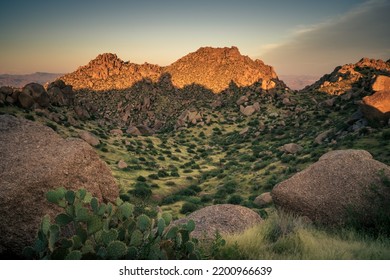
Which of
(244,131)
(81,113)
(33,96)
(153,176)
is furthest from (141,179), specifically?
(244,131)

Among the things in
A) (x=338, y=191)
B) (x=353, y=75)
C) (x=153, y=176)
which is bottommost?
(x=153, y=176)

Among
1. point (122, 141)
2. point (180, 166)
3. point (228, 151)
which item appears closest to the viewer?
point (180, 166)

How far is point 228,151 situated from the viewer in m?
45.6

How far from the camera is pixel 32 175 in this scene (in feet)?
18.1

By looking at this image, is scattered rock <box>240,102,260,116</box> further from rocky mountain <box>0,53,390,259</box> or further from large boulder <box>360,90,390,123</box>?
large boulder <box>360,90,390,123</box>

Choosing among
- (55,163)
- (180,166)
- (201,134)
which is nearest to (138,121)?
(201,134)

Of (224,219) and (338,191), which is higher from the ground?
(338,191)

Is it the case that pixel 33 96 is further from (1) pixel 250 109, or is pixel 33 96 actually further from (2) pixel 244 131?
(1) pixel 250 109

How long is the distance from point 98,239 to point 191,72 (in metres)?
85.0

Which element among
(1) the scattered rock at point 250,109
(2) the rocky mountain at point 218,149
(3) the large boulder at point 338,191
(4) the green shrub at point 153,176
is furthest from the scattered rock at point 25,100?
(1) the scattered rock at point 250,109

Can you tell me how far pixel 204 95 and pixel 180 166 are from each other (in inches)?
1647

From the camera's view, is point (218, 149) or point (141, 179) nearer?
point (141, 179)

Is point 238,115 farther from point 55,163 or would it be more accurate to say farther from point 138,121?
point 55,163
